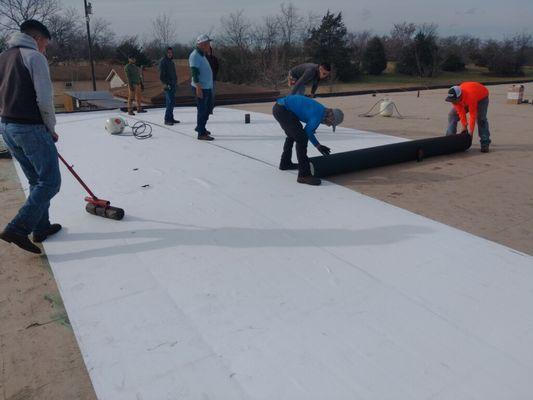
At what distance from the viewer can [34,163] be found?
101 inches

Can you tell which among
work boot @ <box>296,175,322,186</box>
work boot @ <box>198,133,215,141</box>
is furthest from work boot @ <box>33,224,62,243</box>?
work boot @ <box>198,133,215,141</box>

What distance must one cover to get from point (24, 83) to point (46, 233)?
1.04m

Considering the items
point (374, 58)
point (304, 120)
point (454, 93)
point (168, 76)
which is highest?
point (374, 58)

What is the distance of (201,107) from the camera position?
603 centimetres

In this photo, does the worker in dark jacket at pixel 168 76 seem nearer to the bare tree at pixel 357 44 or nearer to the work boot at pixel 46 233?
the work boot at pixel 46 233

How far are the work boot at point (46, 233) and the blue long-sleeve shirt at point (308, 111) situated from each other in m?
2.32


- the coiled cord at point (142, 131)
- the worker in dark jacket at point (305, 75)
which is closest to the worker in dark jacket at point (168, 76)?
the coiled cord at point (142, 131)

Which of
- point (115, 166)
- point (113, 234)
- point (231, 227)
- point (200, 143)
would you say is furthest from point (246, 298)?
point (200, 143)

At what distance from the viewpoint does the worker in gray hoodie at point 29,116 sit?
7.82 feet

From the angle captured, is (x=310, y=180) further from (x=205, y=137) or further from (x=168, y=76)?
(x=168, y=76)

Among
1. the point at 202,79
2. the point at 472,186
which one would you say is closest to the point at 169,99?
the point at 202,79

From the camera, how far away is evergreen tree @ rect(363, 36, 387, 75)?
35.2 metres

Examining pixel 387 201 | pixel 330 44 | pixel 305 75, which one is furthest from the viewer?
pixel 330 44

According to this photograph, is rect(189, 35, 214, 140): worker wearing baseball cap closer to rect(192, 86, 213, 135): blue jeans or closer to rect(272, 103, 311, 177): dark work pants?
rect(192, 86, 213, 135): blue jeans
